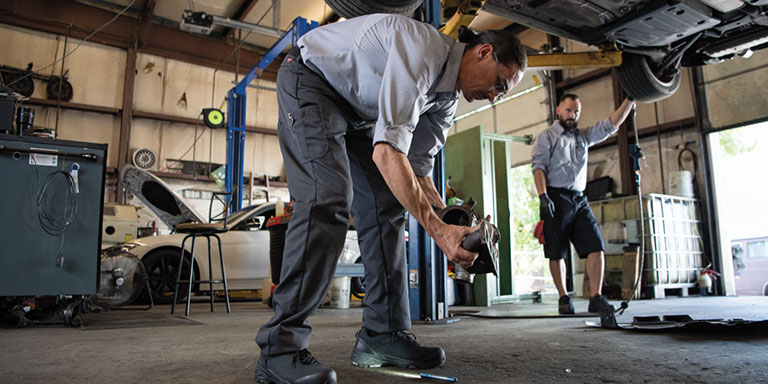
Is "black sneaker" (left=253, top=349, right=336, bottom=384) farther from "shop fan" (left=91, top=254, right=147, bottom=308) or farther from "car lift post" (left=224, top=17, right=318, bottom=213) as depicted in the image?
"car lift post" (left=224, top=17, right=318, bottom=213)

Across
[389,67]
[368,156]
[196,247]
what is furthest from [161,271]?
[389,67]

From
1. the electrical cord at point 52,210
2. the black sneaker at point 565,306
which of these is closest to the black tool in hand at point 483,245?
the black sneaker at point 565,306

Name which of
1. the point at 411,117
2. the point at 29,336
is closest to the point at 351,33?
the point at 411,117

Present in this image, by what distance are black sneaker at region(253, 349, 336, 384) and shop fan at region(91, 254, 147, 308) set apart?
324 centimetres

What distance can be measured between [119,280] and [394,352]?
10.8ft

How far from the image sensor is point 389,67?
122cm

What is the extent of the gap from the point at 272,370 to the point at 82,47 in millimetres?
11876

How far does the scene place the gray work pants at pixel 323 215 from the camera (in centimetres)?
125

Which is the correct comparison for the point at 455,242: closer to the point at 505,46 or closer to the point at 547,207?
the point at 505,46

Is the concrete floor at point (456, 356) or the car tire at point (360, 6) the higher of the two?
the car tire at point (360, 6)

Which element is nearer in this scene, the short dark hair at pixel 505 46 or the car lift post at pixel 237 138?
the short dark hair at pixel 505 46

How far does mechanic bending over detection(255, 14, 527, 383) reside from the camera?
119 cm

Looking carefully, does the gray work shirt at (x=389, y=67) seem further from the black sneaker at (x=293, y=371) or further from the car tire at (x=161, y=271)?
the car tire at (x=161, y=271)

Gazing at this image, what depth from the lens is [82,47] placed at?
10.6 m
